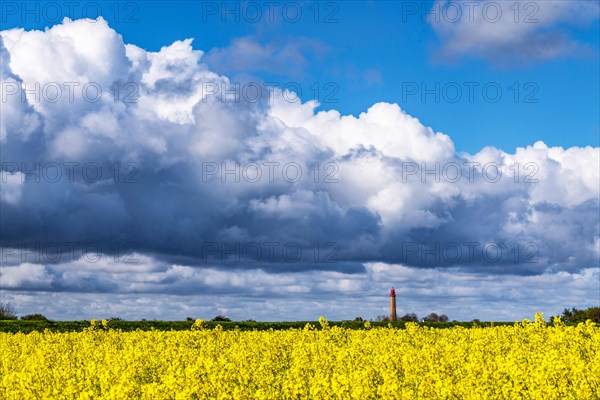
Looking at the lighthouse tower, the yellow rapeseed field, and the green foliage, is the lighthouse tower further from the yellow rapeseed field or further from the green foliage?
the yellow rapeseed field

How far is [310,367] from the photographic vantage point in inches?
571

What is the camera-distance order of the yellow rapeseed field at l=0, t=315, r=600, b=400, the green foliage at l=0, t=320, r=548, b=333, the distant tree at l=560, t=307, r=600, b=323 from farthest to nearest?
1. the distant tree at l=560, t=307, r=600, b=323
2. the green foliage at l=0, t=320, r=548, b=333
3. the yellow rapeseed field at l=0, t=315, r=600, b=400

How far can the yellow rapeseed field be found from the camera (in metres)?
10.7

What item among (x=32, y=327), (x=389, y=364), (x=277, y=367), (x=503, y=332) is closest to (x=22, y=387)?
(x=277, y=367)

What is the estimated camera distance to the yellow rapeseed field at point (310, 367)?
10.7 m

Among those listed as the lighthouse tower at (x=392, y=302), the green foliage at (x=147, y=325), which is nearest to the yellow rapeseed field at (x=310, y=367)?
the green foliage at (x=147, y=325)

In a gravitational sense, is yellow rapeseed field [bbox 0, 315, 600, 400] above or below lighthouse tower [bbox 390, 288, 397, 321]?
below

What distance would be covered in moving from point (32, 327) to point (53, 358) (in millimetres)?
16501

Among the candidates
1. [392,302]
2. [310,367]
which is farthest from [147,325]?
[392,302]

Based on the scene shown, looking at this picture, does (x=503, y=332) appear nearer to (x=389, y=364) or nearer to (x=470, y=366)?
(x=389, y=364)

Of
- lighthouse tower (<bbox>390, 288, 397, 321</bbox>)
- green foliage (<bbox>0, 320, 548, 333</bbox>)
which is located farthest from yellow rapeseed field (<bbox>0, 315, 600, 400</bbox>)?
lighthouse tower (<bbox>390, 288, 397, 321</bbox>)

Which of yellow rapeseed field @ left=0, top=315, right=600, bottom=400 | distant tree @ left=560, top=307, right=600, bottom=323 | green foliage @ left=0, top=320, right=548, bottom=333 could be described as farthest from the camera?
distant tree @ left=560, top=307, right=600, bottom=323

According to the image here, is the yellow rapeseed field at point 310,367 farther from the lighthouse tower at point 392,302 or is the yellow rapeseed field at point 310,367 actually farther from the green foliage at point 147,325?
the lighthouse tower at point 392,302

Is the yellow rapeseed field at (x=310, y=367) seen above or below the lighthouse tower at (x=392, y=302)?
below
